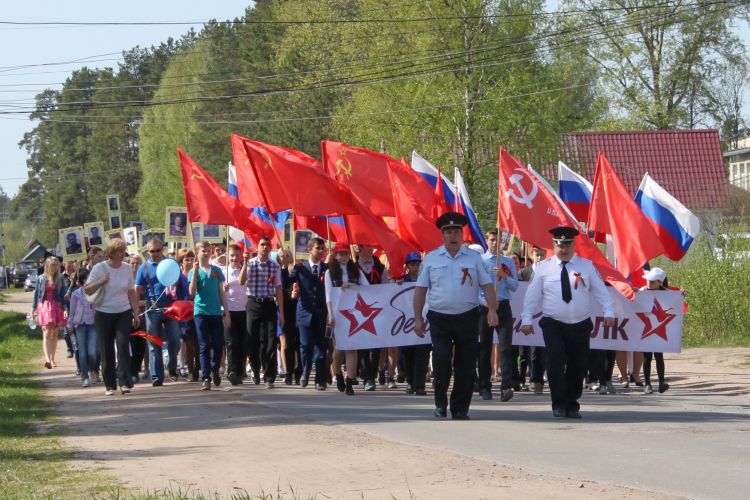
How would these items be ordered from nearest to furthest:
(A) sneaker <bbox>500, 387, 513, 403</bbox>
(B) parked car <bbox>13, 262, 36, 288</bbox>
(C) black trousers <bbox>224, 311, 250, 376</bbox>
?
(A) sneaker <bbox>500, 387, 513, 403</bbox> → (C) black trousers <bbox>224, 311, 250, 376</bbox> → (B) parked car <bbox>13, 262, 36, 288</bbox>

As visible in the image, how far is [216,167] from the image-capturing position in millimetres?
73812

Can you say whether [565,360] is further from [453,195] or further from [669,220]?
[453,195]

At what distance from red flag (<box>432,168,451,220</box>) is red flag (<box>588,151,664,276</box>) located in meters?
1.97

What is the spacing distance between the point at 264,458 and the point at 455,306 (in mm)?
3242

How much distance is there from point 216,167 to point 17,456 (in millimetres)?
63321

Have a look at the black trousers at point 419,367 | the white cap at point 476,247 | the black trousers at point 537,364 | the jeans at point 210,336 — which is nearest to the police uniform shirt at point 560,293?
the white cap at point 476,247

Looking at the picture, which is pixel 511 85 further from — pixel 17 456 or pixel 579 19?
pixel 17 456

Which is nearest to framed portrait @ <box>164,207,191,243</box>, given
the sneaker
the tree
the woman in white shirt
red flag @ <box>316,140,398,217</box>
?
red flag @ <box>316,140,398,217</box>

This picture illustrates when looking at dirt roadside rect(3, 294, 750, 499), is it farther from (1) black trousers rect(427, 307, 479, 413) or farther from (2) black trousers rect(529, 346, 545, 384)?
(2) black trousers rect(529, 346, 545, 384)

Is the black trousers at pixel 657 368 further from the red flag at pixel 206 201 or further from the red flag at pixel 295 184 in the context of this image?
the red flag at pixel 206 201

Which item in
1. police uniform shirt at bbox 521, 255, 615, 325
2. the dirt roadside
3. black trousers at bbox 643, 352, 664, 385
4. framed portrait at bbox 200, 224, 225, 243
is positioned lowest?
the dirt roadside

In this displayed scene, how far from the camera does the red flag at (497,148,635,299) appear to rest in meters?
16.6

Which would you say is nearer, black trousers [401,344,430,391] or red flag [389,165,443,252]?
black trousers [401,344,430,391]

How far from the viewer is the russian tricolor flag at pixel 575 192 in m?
20.5
